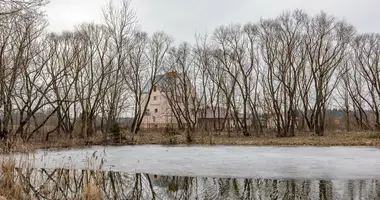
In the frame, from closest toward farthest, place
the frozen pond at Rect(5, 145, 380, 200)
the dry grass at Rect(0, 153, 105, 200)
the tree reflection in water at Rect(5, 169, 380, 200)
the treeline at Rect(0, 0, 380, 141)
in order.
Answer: the dry grass at Rect(0, 153, 105, 200), the tree reflection in water at Rect(5, 169, 380, 200), the frozen pond at Rect(5, 145, 380, 200), the treeline at Rect(0, 0, 380, 141)

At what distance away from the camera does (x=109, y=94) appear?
160ft

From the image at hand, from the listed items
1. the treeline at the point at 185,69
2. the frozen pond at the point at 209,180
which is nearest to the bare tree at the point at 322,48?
the treeline at the point at 185,69

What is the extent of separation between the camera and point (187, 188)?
10.2m

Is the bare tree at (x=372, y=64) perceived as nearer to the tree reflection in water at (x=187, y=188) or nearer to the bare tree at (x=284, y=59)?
the bare tree at (x=284, y=59)

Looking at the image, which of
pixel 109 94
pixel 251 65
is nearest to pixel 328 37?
pixel 251 65

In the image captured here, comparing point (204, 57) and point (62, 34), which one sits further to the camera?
point (204, 57)

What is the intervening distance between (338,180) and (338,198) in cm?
266

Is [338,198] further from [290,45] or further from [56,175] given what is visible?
[290,45]

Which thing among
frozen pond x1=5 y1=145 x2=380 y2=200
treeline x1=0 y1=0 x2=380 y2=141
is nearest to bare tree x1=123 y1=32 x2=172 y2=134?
treeline x1=0 y1=0 x2=380 y2=141

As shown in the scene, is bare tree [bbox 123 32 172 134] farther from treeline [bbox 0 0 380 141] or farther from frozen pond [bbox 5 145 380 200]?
frozen pond [bbox 5 145 380 200]

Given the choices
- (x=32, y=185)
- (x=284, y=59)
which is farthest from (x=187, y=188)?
(x=284, y=59)

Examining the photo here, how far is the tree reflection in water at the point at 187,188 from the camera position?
28.7 ft

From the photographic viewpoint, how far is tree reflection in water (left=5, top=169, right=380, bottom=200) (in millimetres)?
8742

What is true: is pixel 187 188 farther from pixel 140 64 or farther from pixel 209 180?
pixel 140 64
